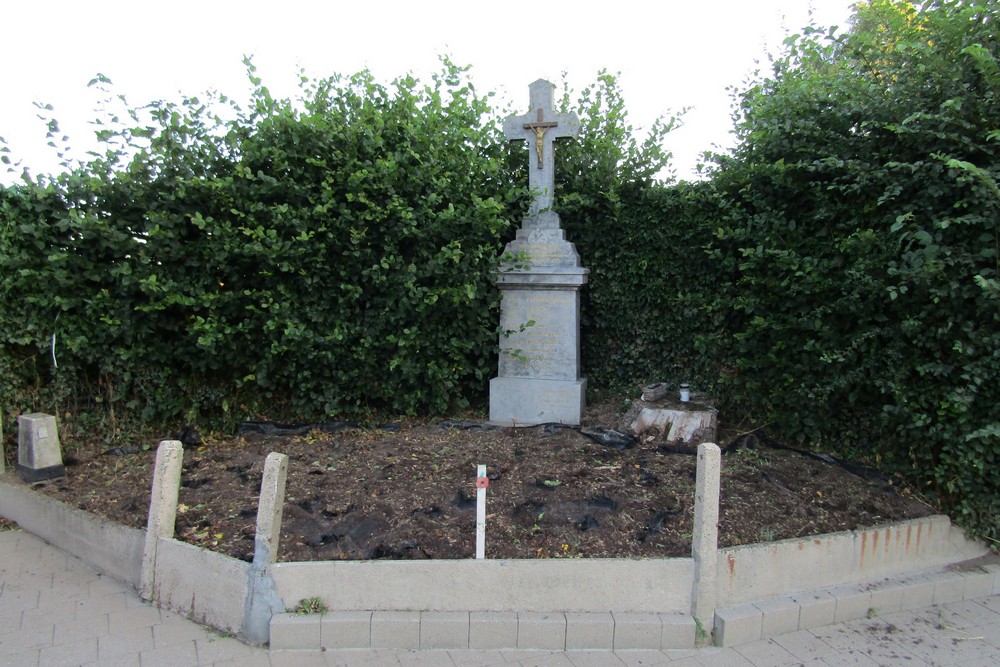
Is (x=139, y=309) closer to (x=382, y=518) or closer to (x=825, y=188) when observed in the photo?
(x=382, y=518)

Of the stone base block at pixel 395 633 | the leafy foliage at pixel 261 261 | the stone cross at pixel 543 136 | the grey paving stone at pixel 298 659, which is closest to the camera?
the grey paving stone at pixel 298 659

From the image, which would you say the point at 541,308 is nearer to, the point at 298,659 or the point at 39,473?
the point at 298,659

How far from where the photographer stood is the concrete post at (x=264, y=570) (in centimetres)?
307

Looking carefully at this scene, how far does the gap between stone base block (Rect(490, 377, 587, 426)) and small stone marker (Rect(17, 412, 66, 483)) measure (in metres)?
3.66

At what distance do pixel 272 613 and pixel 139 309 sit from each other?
131 inches

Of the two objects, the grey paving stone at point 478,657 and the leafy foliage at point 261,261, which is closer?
the grey paving stone at point 478,657

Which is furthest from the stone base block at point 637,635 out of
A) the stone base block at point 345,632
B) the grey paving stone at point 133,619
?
the grey paving stone at point 133,619

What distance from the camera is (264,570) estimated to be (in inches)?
121

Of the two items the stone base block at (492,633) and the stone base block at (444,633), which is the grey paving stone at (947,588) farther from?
the stone base block at (444,633)

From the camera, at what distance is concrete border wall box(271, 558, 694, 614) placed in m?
3.08

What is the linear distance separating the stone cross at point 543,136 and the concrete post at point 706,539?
11.9ft

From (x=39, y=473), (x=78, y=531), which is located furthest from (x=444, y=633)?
(x=39, y=473)

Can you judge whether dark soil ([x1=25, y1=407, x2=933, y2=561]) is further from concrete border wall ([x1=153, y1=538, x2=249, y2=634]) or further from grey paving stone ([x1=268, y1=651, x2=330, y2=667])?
grey paving stone ([x1=268, y1=651, x2=330, y2=667])

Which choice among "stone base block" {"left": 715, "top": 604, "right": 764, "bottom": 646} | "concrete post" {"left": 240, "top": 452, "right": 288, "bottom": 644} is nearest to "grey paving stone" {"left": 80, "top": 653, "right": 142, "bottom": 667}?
"concrete post" {"left": 240, "top": 452, "right": 288, "bottom": 644}
